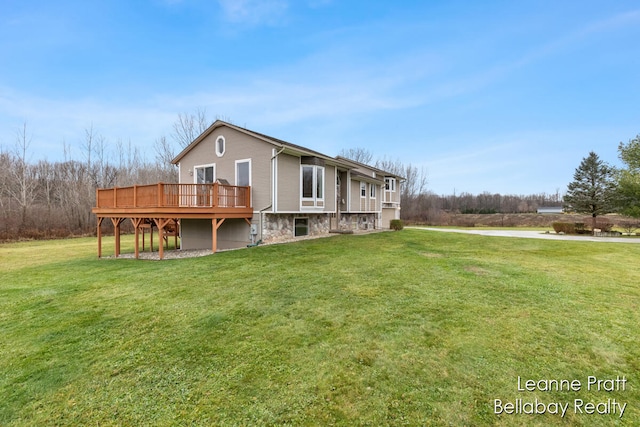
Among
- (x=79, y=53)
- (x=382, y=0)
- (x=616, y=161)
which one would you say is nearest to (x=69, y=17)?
(x=79, y=53)

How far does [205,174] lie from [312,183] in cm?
529

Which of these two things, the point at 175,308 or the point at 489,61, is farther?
the point at 489,61

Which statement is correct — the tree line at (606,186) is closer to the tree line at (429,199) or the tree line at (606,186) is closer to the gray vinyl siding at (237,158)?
the tree line at (429,199)

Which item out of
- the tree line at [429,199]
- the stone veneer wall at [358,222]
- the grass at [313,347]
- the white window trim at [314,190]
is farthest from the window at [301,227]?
the tree line at [429,199]

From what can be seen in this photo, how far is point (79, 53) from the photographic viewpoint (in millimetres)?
17141

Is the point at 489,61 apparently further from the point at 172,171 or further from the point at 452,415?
the point at 172,171

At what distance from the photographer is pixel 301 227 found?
1401cm

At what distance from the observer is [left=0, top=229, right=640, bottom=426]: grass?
2.48 meters

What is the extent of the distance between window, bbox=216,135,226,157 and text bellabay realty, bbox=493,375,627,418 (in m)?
12.9

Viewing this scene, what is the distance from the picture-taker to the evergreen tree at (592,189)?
20062 mm

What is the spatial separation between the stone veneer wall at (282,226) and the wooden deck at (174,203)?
849 mm

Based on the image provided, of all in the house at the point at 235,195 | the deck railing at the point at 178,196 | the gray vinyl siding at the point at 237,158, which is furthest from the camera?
the gray vinyl siding at the point at 237,158

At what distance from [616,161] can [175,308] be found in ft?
94.5

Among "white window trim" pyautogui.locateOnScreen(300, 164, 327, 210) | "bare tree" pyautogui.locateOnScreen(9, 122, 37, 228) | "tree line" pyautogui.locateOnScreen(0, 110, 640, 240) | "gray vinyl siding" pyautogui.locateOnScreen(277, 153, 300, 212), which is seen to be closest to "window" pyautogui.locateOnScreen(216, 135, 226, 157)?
"gray vinyl siding" pyautogui.locateOnScreen(277, 153, 300, 212)
